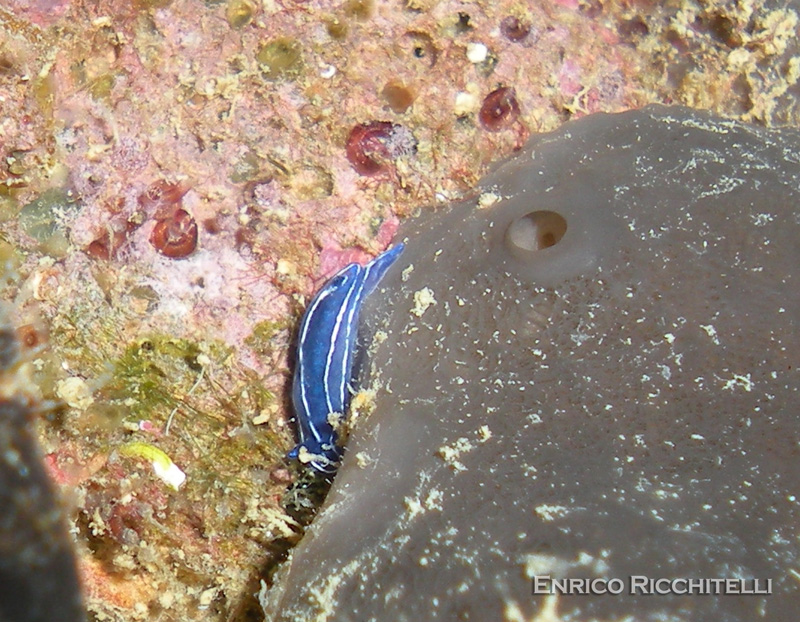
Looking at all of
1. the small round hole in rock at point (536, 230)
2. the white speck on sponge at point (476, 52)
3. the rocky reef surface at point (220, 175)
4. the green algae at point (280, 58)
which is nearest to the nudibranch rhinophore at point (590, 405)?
the small round hole in rock at point (536, 230)

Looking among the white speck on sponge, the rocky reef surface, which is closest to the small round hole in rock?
the rocky reef surface

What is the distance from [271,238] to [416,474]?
49.2 inches

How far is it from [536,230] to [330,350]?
1.02 meters

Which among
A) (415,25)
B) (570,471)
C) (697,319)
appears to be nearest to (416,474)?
(570,471)

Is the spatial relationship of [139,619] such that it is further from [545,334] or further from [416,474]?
[545,334]

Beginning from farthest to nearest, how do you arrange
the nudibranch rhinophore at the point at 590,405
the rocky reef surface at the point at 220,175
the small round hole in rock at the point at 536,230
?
the rocky reef surface at the point at 220,175, the small round hole in rock at the point at 536,230, the nudibranch rhinophore at the point at 590,405

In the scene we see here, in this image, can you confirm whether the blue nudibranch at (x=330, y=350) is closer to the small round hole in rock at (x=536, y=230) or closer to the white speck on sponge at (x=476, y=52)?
the small round hole in rock at (x=536, y=230)

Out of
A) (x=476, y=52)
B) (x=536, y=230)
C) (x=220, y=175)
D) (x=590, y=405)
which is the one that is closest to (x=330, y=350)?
(x=220, y=175)

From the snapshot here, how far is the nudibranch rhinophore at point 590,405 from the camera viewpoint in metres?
1.64

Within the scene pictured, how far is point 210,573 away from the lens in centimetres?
318

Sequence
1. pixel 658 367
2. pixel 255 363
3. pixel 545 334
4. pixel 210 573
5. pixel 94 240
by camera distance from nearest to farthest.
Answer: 1. pixel 658 367
2. pixel 545 334
3. pixel 94 240
4. pixel 255 363
5. pixel 210 573

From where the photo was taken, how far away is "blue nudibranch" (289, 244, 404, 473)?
8.43 ft

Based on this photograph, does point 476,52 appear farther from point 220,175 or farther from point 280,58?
point 220,175

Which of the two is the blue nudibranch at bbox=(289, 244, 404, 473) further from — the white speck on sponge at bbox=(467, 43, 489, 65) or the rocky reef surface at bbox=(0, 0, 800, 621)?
the white speck on sponge at bbox=(467, 43, 489, 65)
